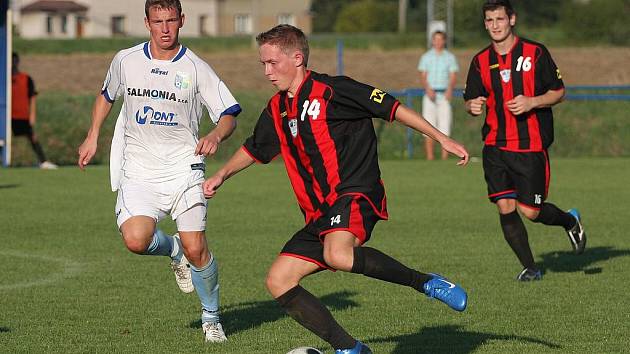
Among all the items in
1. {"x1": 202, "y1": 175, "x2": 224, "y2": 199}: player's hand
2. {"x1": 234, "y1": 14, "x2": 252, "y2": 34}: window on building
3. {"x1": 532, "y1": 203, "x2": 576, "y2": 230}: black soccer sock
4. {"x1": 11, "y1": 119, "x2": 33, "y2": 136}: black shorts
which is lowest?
{"x1": 234, "y1": 14, "x2": 252, "y2": 34}: window on building

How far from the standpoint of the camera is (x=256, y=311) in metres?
8.64

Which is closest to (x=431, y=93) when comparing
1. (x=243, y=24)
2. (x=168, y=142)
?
(x=168, y=142)

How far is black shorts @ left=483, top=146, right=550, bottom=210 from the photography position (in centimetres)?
991

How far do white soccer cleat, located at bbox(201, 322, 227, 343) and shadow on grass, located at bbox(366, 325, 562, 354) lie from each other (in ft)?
2.88

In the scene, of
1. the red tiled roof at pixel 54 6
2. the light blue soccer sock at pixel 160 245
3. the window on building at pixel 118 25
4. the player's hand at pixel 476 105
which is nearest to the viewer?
the light blue soccer sock at pixel 160 245

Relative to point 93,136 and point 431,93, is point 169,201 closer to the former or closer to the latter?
point 93,136

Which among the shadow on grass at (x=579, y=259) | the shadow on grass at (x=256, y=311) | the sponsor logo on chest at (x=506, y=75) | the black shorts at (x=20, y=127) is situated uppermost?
the sponsor logo on chest at (x=506, y=75)

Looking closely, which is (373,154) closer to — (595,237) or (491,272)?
(491,272)

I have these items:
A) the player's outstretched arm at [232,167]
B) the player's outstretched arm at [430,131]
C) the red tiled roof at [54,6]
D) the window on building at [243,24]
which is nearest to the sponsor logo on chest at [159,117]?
the player's outstretched arm at [232,167]

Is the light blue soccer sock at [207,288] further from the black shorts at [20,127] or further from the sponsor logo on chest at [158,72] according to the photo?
the black shorts at [20,127]

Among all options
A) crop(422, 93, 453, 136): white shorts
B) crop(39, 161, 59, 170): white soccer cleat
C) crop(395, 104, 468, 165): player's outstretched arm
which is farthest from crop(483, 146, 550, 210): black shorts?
crop(39, 161, 59, 170): white soccer cleat

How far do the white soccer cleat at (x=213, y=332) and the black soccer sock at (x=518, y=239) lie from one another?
3.11 m

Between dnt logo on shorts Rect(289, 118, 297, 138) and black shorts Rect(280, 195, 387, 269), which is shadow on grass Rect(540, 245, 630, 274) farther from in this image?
dnt logo on shorts Rect(289, 118, 297, 138)

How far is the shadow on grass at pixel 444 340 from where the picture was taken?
7.21m
